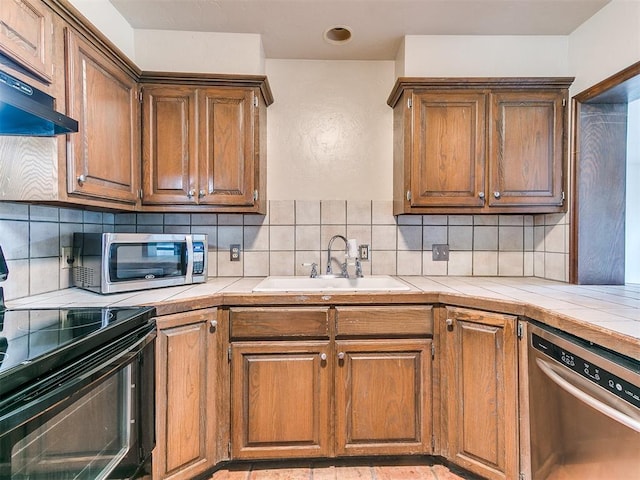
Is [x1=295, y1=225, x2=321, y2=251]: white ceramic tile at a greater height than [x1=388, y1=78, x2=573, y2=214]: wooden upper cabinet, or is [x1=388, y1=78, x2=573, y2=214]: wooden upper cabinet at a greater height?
[x1=388, y1=78, x2=573, y2=214]: wooden upper cabinet

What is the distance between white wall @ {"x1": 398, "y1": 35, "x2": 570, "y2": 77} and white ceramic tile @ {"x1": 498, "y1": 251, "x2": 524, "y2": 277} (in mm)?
1101

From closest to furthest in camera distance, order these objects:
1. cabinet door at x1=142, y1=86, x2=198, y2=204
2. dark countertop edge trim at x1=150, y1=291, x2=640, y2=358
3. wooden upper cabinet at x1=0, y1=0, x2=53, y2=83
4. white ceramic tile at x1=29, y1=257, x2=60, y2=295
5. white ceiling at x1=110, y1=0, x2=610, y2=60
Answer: wooden upper cabinet at x1=0, y1=0, x2=53, y2=83, dark countertop edge trim at x1=150, y1=291, x2=640, y2=358, white ceramic tile at x1=29, y1=257, x2=60, y2=295, white ceiling at x1=110, y1=0, x2=610, y2=60, cabinet door at x1=142, y1=86, x2=198, y2=204

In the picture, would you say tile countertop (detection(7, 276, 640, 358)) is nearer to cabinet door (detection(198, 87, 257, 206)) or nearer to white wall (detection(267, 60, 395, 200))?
cabinet door (detection(198, 87, 257, 206))

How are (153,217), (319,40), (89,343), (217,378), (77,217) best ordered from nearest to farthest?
(89,343) → (217,378) → (77,217) → (319,40) → (153,217)

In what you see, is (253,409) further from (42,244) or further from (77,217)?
(77,217)

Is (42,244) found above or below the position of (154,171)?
below

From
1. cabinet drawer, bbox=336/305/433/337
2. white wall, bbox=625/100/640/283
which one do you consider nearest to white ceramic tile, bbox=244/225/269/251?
cabinet drawer, bbox=336/305/433/337

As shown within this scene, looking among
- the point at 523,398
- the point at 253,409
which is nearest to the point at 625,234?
the point at 523,398

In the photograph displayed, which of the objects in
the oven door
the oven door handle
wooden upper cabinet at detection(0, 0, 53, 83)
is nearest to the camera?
the oven door

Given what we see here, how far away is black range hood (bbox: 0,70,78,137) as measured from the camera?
940 mm

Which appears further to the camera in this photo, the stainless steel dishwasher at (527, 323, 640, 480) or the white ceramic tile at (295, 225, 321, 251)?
the white ceramic tile at (295, 225, 321, 251)

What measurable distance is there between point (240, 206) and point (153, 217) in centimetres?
67

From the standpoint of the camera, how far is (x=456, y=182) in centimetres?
190

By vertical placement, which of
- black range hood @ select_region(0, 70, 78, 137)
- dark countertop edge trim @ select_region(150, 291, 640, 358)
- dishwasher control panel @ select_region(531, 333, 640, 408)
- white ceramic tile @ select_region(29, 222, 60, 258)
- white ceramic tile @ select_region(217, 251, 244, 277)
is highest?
black range hood @ select_region(0, 70, 78, 137)
